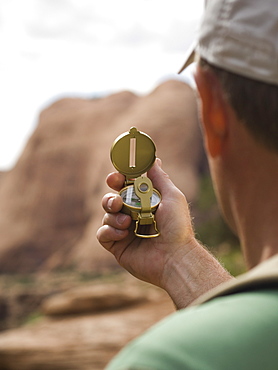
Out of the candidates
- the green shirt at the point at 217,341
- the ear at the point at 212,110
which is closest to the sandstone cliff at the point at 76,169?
the ear at the point at 212,110

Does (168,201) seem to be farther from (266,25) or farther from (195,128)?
(195,128)

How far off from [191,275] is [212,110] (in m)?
0.56

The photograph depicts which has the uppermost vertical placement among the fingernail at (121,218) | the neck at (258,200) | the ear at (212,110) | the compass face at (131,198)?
the ear at (212,110)

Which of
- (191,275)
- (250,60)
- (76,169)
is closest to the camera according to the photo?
(250,60)

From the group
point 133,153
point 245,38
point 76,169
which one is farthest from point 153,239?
point 76,169

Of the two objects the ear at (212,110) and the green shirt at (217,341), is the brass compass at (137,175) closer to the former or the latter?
the ear at (212,110)

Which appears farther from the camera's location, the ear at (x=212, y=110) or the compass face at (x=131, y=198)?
the compass face at (x=131, y=198)

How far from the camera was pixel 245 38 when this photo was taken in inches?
28.6

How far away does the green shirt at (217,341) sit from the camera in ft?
1.79

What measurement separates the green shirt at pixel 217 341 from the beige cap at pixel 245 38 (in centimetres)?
26

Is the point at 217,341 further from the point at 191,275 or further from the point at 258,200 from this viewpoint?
the point at 191,275

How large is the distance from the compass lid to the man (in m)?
0.49

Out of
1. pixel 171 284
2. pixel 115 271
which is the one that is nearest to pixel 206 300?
pixel 171 284

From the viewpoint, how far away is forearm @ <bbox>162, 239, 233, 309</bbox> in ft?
4.13
